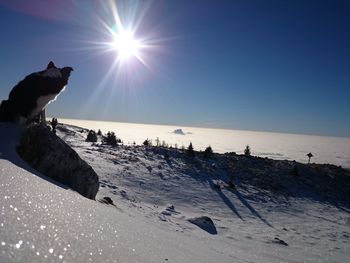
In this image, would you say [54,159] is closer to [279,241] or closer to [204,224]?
[204,224]

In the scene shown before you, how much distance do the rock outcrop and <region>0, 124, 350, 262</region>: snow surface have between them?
1.11ft

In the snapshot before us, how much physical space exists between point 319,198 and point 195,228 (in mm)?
12636

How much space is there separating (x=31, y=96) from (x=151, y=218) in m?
4.36

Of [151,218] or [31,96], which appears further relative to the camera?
[151,218]

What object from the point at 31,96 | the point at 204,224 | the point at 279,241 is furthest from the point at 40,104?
the point at 279,241

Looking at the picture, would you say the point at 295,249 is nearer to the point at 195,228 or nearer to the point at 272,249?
the point at 272,249

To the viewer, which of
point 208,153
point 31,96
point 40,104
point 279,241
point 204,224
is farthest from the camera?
point 208,153

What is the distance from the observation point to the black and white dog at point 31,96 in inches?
309

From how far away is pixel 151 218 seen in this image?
8.88 m

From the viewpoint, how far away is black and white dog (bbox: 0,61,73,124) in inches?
309

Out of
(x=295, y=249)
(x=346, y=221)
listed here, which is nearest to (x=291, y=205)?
(x=346, y=221)

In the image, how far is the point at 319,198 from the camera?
19.5 meters

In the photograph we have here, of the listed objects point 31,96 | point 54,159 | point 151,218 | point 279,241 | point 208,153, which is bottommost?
point 279,241

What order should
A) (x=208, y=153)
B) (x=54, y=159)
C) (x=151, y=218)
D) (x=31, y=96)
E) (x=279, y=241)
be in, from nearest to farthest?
(x=54, y=159) < (x=31, y=96) < (x=151, y=218) < (x=279, y=241) < (x=208, y=153)
